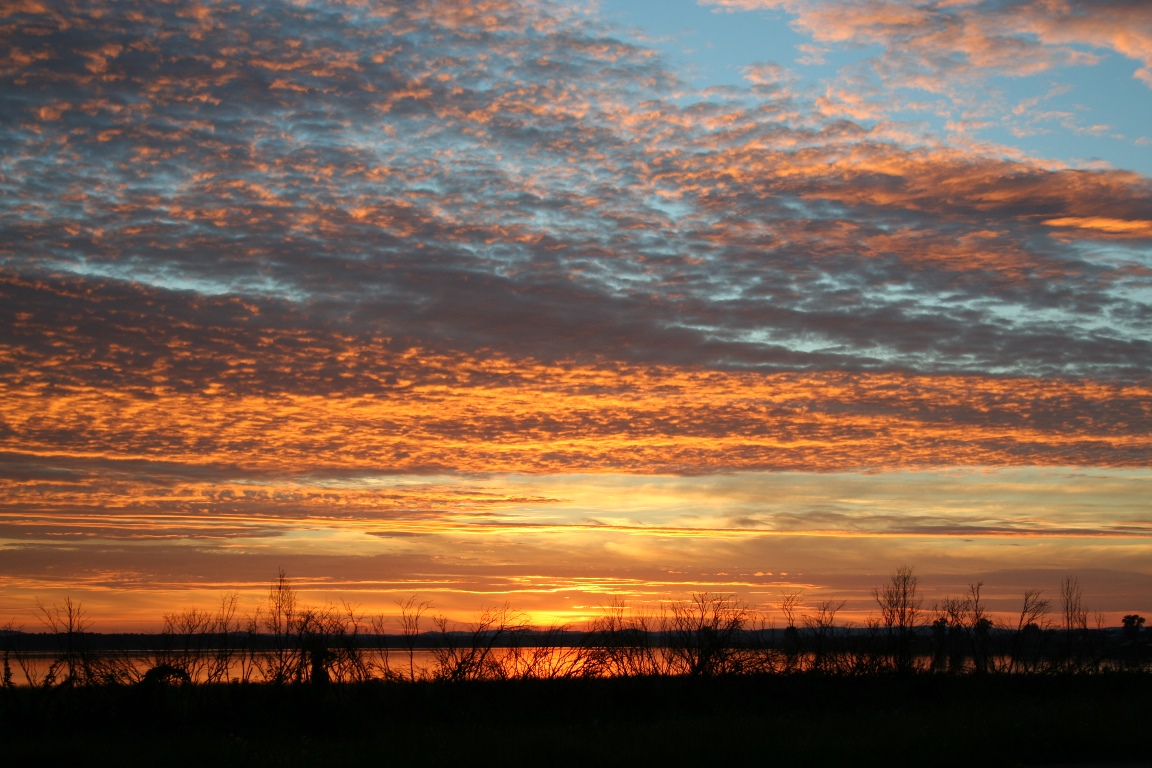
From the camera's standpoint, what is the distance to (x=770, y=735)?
19281 millimetres

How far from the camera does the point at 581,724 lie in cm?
2264

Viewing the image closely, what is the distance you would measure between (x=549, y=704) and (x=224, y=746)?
9.10 m

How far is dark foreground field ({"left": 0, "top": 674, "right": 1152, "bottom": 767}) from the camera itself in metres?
17.5

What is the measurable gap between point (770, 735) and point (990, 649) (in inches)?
783

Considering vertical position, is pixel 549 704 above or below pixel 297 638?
below

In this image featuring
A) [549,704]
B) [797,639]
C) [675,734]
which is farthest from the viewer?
[797,639]

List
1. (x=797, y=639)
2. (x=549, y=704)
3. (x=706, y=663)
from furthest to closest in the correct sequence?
(x=797, y=639) < (x=706, y=663) < (x=549, y=704)

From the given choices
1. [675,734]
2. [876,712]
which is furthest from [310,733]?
[876,712]

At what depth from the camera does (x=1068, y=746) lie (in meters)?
19.4

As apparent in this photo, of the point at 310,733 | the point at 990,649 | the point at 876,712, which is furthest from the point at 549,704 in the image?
the point at 990,649

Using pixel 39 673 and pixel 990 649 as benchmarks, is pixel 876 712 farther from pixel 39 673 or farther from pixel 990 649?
pixel 39 673

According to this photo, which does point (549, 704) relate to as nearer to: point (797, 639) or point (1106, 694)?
point (797, 639)

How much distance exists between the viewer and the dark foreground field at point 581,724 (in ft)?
57.5

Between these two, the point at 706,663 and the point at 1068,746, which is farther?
the point at 706,663
